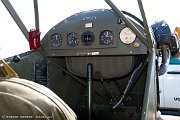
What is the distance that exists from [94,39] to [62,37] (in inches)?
14.4

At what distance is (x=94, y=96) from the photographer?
3361mm

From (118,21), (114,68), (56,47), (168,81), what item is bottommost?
(168,81)

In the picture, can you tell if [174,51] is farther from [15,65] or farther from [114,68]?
[15,65]

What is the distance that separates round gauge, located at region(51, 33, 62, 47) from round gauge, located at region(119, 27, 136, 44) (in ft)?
2.19

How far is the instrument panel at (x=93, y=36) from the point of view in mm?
2473

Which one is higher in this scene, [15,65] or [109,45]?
[109,45]

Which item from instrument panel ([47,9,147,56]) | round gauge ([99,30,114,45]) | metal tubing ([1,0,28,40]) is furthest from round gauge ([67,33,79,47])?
metal tubing ([1,0,28,40])

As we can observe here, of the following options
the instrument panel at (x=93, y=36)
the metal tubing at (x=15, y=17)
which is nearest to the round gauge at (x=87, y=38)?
the instrument panel at (x=93, y=36)

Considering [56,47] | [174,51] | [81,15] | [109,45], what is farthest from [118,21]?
[174,51]

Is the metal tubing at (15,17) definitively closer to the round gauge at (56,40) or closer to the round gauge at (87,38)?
the round gauge at (56,40)

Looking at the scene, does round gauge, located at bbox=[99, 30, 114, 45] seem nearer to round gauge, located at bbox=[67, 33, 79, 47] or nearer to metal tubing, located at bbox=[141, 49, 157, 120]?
round gauge, located at bbox=[67, 33, 79, 47]

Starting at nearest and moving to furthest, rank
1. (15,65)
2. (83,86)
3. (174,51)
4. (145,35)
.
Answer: (145,35) < (15,65) < (174,51) < (83,86)

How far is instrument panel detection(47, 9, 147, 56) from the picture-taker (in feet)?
8.11

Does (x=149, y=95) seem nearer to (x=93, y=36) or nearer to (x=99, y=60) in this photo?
(x=93, y=36)
